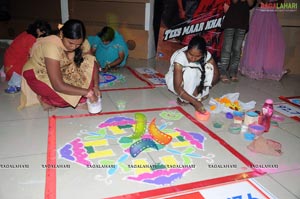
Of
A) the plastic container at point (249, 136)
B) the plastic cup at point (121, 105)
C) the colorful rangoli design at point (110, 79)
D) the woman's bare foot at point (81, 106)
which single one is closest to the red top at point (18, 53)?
the colorful rangoli design at point (110, 79)

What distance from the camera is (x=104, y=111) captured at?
225 centimetres

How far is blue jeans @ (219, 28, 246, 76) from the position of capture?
3.20 m

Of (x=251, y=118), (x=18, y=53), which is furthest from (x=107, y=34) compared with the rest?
(x=251, y=118)

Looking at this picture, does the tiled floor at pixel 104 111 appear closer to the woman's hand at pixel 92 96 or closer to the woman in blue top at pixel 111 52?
the woman's hand at pixel 92 96

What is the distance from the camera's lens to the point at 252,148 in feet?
5.79

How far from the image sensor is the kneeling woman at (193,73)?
2.16m

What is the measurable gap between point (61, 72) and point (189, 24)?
2.26 metres

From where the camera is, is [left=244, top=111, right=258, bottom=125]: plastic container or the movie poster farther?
the movie poster

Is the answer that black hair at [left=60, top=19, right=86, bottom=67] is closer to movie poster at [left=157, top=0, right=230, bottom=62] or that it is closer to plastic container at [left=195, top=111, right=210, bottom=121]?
plastic container at [left=195, top=111, right=210, bottom=121]

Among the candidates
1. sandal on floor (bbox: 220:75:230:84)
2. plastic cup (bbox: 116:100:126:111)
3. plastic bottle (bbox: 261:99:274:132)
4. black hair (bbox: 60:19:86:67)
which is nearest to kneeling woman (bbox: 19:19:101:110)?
black hair (bbox: 60:19:86:67)

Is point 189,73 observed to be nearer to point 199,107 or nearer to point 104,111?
point 199,107

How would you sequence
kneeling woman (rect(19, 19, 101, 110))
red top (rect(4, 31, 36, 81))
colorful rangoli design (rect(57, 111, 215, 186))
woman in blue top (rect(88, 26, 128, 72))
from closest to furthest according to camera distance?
1. colorful rangoli design (rect(57, 111, 215, 186))
2. kneeling woman (rect(19, 19, 101, 110))
3. red top (rect(4, 31, 36, 81))
4. woman in blue top (rect(88, 26, 128, 72))

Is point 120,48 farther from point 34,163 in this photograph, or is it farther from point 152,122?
point 34,163

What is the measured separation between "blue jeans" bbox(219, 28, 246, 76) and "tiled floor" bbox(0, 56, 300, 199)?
30cm
